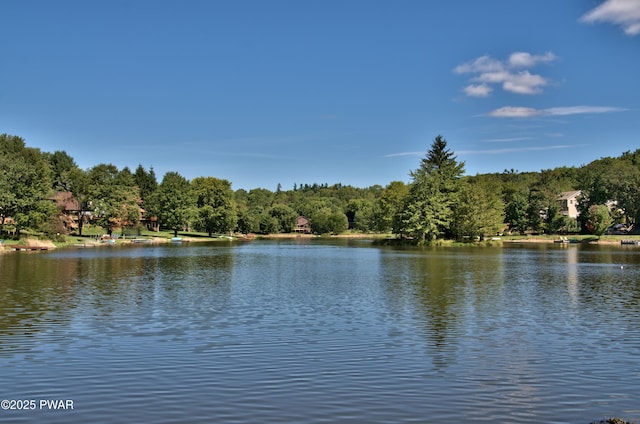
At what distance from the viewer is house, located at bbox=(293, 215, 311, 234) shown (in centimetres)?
18300

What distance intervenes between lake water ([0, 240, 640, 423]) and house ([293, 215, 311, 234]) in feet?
494

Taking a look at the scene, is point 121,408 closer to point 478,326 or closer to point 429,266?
point 478,326

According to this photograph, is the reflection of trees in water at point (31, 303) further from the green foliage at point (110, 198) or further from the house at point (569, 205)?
the house at point (569, 205)

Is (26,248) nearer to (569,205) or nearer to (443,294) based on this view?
(443,294)

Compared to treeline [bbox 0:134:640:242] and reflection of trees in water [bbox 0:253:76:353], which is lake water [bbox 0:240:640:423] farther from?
treeline [bbox 0:134:640:242]

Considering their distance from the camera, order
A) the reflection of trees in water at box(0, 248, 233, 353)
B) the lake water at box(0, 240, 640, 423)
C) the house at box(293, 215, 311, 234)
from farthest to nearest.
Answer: the house at box(293, 215, 311, 234) → the reflection of trees in water at box(0, 248, 233, 353) → the lake water at box(0, 240, 640, 423)

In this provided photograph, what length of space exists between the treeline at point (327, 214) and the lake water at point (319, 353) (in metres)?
50.7

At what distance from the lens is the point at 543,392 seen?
12.1 metres

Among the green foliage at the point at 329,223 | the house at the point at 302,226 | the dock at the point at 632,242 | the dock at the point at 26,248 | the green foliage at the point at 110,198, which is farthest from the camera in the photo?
the house at the point at 302,226

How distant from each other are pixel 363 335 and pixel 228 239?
111m

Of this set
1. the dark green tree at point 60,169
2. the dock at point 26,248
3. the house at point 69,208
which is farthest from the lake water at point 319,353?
the dark green tree at point 60,169

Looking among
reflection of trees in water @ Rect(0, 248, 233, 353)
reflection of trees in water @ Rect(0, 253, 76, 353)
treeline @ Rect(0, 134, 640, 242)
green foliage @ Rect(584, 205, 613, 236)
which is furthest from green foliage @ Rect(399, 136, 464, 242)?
reflection of trees in water @ Rect(0, 253, 76, 353)

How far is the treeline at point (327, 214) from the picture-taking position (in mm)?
77875

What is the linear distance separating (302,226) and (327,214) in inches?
624
